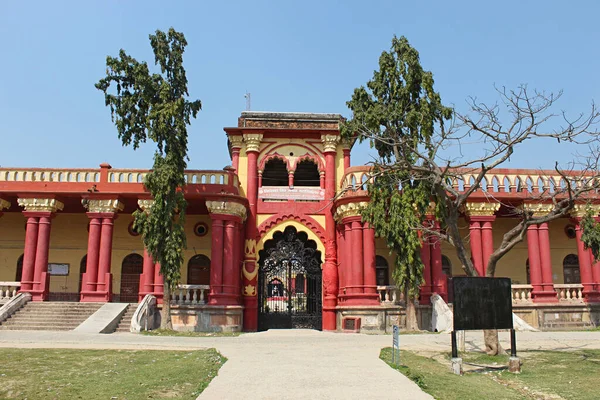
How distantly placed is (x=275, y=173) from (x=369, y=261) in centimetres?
825

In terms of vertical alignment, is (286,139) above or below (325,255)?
above

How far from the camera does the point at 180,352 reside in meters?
13.3

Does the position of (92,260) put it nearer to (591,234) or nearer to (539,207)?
(539,207)

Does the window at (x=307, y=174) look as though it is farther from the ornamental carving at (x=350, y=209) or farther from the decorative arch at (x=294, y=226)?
the ornamental carving at (x=350, y=209)

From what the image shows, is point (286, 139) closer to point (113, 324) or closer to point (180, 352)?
point (113, 324)

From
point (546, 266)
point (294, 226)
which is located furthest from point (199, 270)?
point (546, 266)

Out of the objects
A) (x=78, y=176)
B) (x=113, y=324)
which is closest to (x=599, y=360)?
(x=113, y=324)

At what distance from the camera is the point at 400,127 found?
21297mm

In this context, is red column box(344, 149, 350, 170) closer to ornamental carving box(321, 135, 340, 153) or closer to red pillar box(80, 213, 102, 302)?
ornamental carving box(321, 135, 340, 153)

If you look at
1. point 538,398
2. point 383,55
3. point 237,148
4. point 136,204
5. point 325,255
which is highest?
point 383,55

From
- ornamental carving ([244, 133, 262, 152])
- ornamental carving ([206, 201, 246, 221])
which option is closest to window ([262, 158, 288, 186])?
ornamental carving ([244, 133, 262, 152])

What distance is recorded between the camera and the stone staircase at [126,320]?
2016 centimetres

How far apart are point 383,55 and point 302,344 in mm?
12454

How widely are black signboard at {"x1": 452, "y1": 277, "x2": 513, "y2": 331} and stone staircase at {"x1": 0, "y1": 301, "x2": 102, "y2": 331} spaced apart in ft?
48.1
